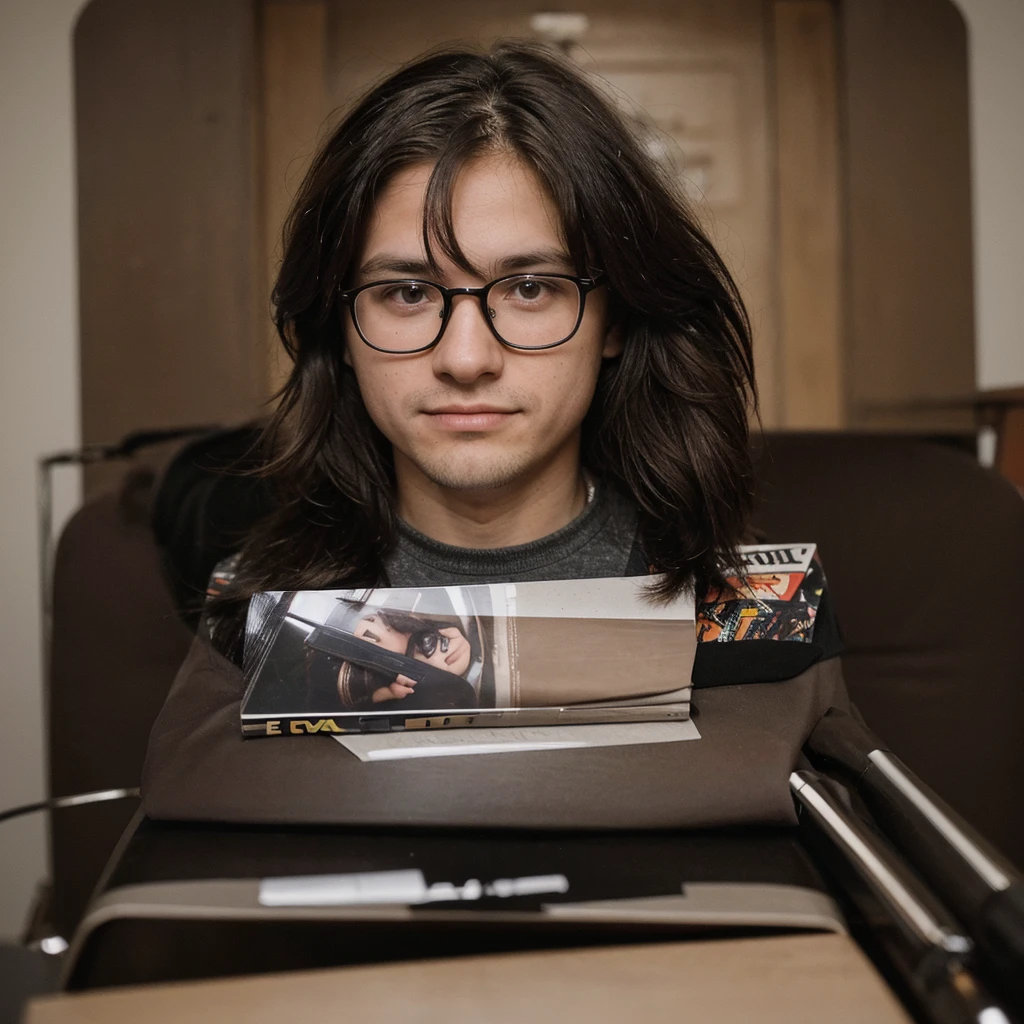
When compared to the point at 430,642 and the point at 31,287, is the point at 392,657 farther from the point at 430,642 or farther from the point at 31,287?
the point at 31,287

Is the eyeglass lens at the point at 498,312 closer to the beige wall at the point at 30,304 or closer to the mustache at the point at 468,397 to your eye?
the mustache at the point at 468,397

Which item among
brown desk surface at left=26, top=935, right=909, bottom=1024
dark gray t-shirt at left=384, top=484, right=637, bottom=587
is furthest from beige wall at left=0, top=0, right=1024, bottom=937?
brown desk surface at left=26, top=935, right=909, bottom=1024

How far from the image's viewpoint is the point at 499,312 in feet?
3.64

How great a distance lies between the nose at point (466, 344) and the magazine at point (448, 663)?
0.30 m

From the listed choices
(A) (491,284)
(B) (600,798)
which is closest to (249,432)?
(A) (491,284)

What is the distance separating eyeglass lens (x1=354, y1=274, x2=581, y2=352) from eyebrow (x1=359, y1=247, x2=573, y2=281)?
0.04 ft

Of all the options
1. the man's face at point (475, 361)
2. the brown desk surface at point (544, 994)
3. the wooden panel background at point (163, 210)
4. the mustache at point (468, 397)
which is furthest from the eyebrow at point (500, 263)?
the wooden panel background at point (163, 210)

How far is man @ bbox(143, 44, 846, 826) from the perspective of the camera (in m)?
1.09

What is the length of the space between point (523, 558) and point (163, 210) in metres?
1.94

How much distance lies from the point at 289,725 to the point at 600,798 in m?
0.26

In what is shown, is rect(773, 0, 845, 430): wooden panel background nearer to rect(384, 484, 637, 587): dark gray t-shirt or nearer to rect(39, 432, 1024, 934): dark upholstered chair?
rect(39, 432, 1024, 934): dark upholstered chair

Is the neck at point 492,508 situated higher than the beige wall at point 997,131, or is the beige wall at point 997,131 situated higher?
the beige wall at point 997,131

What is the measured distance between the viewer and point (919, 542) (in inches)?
55.0

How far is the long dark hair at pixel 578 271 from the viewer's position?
1.15 meters
